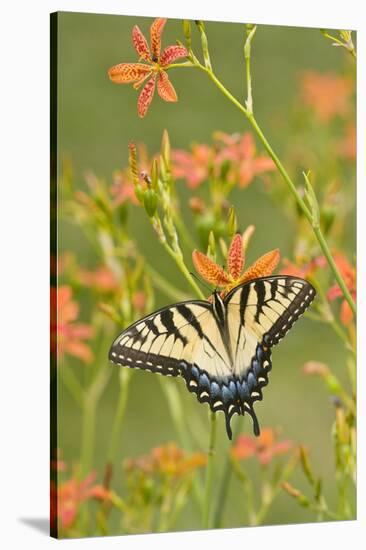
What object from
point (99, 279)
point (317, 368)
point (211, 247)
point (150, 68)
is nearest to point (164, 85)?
point (150, 68)

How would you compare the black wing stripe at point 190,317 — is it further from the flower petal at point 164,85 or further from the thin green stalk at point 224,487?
the flower petal at point 164,85

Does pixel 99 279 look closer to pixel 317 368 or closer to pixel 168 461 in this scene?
pixel 168 461

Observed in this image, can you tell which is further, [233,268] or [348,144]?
[348,144]

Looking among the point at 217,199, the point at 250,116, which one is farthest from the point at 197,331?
the point at 250,116

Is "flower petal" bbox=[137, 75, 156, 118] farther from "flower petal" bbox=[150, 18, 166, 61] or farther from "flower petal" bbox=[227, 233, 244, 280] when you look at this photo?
"flower petal" bbox=[227, 233, 244, 280]

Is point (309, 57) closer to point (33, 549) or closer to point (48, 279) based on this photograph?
point (48, 279)

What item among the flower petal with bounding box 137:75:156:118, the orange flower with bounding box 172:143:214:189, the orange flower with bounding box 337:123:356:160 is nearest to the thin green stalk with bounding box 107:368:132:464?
the orange flower with bounding box 172:143:214:189
